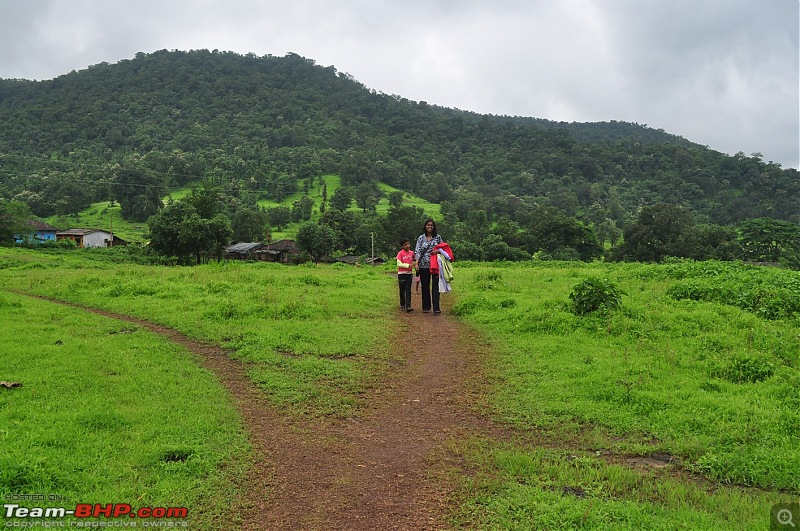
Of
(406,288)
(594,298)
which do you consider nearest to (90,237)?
(406,288)

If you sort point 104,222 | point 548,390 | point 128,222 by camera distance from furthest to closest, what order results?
point 128,222 < point 104,222 < point 548,390

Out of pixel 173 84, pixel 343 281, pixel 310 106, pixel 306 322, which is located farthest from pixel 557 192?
pixel 173 84

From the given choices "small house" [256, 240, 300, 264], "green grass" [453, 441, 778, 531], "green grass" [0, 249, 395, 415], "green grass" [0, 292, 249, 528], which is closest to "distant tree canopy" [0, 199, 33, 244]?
"small house" [256, 240, 300, 264]

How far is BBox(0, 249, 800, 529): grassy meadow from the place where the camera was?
14.8 ft

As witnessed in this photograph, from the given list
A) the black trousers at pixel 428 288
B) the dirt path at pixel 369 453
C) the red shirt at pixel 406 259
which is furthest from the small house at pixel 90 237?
the dirt path at pixel 369 453

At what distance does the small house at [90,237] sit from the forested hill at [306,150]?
49.6 feet

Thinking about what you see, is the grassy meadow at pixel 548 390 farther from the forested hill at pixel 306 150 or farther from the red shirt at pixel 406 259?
the forested hill at pixel 306 150

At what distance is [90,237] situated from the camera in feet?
215

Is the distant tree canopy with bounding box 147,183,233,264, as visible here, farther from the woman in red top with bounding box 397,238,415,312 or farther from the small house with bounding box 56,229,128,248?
the woman in red top with bounding box 397,238,415,312

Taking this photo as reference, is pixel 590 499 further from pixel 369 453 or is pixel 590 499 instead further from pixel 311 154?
pixel 311 154

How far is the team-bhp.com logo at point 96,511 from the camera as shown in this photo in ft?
13.3

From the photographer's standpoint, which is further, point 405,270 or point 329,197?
point 329,197

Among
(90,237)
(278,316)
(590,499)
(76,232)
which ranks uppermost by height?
(76,232)

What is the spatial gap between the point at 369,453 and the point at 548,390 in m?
3.06
